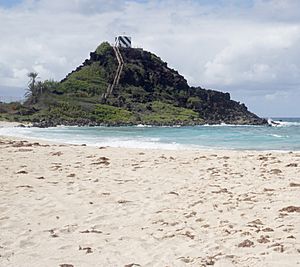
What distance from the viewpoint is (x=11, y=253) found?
6.59 meters

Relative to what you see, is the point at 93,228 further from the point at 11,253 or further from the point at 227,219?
the point at 227,219

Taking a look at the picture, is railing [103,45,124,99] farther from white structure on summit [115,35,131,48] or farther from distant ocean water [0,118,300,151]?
distant ocean water [0,118,300,151]

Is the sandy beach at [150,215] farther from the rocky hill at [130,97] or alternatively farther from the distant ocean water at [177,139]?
the rocky hill at [130,97]

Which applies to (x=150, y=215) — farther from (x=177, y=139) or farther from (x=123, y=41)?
(x=123, y=41)

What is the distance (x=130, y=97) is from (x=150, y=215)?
107404 millimetres

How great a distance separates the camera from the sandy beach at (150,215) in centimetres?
643

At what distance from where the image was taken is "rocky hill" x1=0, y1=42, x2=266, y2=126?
96125 mm

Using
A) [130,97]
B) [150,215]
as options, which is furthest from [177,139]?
[130,97]

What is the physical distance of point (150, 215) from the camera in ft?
28.2

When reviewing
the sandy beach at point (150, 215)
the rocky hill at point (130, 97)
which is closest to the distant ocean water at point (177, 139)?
the sandy beach at point (150, 215)

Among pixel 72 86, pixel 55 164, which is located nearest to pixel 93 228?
pixel 55 164

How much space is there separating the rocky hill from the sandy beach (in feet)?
233

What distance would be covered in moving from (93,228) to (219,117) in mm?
114210

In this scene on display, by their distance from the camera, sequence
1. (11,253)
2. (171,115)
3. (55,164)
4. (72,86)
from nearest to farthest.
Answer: (11,253) → (55,164) → (171,115) → (72,86)
